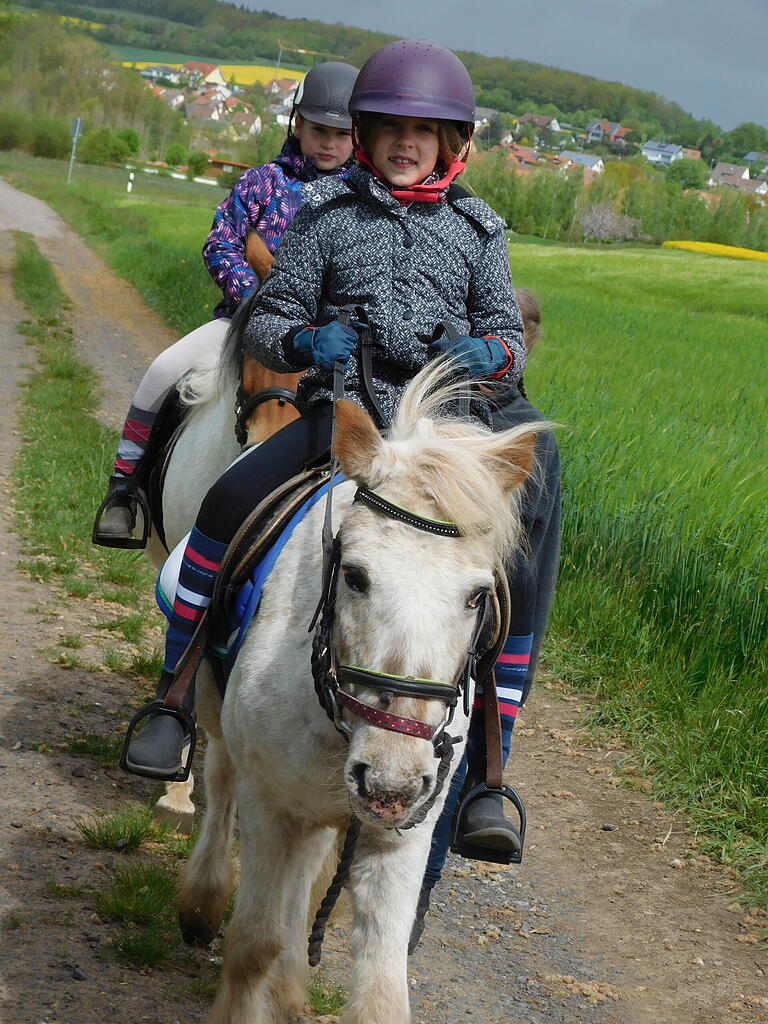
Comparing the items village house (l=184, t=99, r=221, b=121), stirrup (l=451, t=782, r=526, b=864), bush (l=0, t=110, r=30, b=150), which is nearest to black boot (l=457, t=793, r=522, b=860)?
stirrup (l=451, t=782, r=526, b=864)

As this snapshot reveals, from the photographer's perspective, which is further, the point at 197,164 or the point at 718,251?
the point at 197,164

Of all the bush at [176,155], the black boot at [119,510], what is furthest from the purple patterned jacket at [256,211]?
the bush at [176,155]

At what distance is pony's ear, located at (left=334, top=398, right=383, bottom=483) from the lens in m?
2.60

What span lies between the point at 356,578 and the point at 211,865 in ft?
5.64

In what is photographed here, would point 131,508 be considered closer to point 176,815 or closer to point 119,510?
point 119,510

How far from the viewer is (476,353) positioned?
3092 mm

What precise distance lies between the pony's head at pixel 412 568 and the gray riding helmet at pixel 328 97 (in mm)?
2789

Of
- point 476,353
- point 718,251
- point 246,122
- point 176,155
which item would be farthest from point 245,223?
point 176,155

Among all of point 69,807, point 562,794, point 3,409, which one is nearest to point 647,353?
point 3,409

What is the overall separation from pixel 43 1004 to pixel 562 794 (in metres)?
2.92

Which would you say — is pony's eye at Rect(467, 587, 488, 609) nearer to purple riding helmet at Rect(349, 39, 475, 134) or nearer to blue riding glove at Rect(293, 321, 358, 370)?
blue riding glove at Rect(293, 321, 358, 370)

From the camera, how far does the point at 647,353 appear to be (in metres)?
15.4

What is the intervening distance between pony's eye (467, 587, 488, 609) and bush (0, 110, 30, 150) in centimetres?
8683

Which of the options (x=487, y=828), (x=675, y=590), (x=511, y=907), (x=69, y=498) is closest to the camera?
(x=487, y=828)
